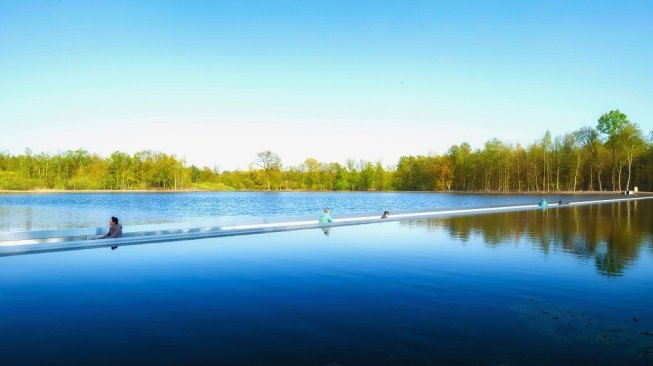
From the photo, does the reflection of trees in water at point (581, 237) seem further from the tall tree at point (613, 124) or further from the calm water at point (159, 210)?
the tall tree at point (613, 124)

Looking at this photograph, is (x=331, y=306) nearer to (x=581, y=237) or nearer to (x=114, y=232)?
(x=114, y=232)

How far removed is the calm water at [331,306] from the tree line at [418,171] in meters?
70.6

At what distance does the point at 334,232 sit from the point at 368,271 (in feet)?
26.2

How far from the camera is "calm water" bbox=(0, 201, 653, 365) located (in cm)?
522

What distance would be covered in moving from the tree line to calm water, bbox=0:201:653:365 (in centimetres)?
7060

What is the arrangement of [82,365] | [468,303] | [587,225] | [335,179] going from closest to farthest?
1. [82,365]
2. [468,303]
3. [587,225]
4. [335,179]

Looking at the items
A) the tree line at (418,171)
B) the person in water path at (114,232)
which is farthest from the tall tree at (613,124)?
the person in water path at (114,232)

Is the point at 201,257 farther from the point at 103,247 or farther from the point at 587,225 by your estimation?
the point at 587,225

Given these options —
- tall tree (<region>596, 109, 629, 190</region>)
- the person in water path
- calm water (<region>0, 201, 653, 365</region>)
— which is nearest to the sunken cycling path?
the person in water path

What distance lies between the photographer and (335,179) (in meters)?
127

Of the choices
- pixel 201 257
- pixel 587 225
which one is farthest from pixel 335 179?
pixel 201 257

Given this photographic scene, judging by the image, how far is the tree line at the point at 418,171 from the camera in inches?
2960

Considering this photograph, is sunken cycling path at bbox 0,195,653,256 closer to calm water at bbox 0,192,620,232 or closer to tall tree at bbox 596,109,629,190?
calm water at bbox 0,192,620,232

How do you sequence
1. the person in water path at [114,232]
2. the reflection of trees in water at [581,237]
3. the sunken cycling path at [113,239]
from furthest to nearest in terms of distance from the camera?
the person in water path at [114,232] → the sunken cycling path at [113,239] → the reflection of trees in water at [581,237]
